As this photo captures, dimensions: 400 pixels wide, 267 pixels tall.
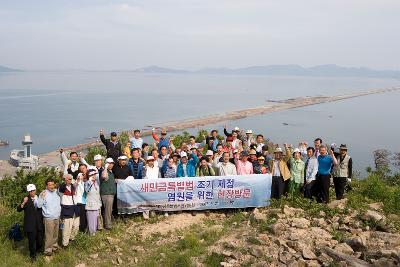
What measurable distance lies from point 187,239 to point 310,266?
264cm

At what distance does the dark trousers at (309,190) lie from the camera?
1052 centimetres

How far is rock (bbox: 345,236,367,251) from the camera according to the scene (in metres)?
8.10

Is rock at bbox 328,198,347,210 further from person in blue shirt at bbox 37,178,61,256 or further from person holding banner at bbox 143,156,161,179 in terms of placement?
person in blue shirt at bbox 37,178,61,256

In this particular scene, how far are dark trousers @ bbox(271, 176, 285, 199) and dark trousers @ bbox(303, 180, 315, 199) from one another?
58 cm

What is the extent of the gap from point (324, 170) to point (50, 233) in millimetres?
6543

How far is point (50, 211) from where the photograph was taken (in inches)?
333

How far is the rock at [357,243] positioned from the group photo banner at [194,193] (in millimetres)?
2508

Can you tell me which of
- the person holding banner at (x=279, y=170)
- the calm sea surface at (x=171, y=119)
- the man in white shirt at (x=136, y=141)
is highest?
the man in white shirt at (x=136, y=141)

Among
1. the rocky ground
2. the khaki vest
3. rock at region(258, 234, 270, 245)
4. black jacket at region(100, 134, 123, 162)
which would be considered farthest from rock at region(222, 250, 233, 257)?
black jacket at region(100, 134, 123, 162)

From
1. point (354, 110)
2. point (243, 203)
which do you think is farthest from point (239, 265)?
point (354, 110)

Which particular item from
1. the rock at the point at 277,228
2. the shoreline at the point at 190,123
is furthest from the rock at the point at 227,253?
the shoreline at the point at 190,123

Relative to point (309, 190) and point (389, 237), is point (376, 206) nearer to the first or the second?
point (309, 190)

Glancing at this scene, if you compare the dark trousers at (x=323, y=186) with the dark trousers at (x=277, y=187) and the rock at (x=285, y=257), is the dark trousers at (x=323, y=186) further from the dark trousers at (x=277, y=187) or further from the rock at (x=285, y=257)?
the rock at (x=285, y=257)

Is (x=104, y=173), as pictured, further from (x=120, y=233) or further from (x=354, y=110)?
(x=354, y=110)
